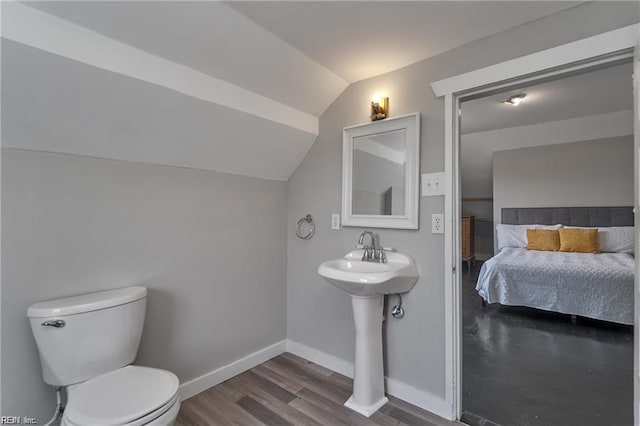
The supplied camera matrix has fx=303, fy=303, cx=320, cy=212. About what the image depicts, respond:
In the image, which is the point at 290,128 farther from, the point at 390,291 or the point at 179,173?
the point at 390,291

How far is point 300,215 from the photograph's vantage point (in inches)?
98.7

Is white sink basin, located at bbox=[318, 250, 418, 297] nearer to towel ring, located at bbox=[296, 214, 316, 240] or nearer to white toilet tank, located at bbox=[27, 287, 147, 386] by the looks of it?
towel ring, located at bbox=[296, 214, 316, 240]

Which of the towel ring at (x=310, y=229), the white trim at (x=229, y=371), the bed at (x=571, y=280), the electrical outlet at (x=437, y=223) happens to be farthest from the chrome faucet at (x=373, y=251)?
the bed at (x=571, y=280)

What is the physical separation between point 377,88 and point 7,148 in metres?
1.99

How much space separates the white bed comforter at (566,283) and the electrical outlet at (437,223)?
229 cm

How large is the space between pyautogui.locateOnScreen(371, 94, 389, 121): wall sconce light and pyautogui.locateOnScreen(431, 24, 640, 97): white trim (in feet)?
1.04

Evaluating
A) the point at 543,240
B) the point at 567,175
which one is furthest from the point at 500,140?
the point at 543,240

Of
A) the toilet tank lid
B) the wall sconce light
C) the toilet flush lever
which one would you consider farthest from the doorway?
the toilet flush lever

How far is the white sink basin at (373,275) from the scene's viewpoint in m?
1.61

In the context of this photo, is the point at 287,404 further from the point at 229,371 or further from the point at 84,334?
the point at 84,334

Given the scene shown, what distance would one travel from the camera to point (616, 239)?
12.8ft

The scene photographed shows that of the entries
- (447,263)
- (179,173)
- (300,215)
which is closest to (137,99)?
(179,173)

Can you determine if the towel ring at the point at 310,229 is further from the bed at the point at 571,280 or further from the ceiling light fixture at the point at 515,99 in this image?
the ceiling light fixture at the point at 515,99

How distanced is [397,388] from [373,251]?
0.88 m
